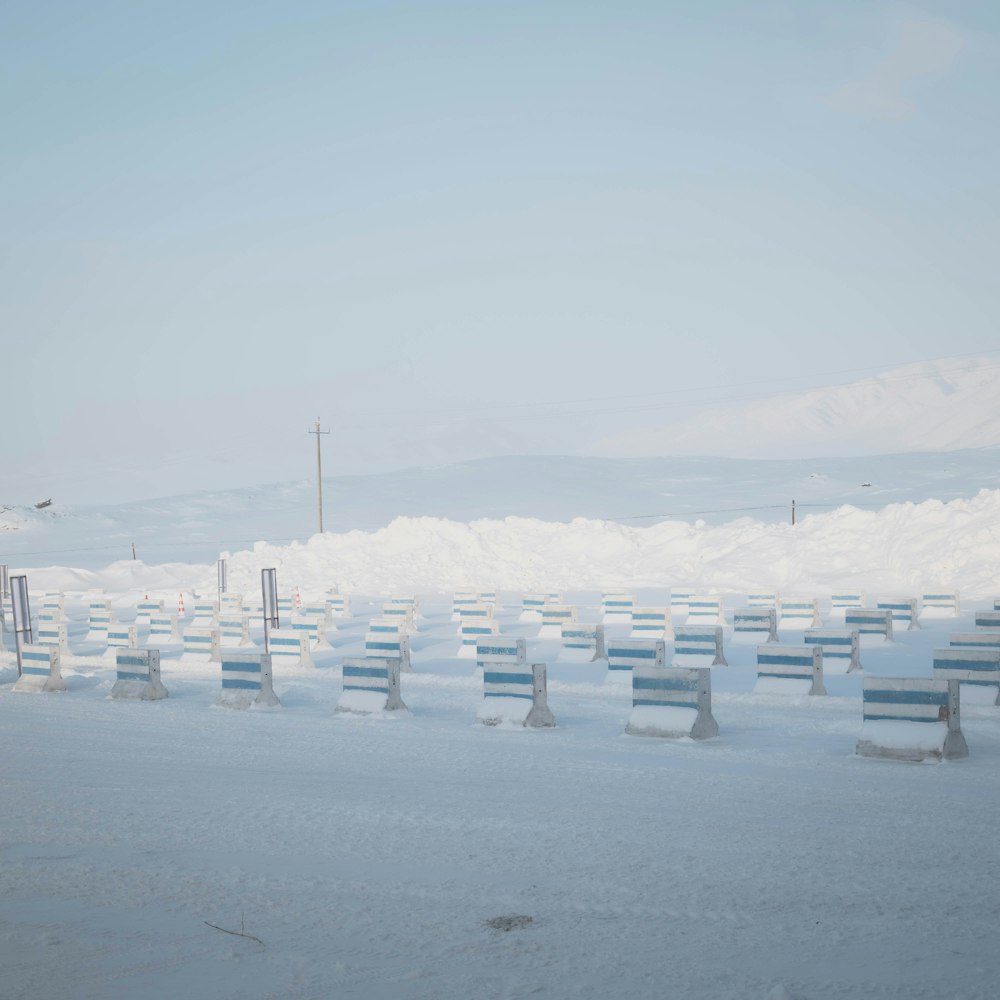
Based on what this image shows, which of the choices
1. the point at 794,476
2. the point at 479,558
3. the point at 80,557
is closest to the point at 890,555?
the point at 479,558

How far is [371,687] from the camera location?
1628cm

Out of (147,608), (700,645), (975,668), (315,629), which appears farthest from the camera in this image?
(147,608)

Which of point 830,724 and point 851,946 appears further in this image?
point 830,724

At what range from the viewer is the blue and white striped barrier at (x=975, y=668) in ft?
51.2

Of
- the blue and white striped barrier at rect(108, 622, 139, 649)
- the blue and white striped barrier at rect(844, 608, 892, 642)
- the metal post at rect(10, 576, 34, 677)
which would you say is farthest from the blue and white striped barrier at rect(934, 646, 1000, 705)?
the blue and white striped barrier at rect(108, 622, 139, 649)

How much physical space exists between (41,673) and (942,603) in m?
22.4

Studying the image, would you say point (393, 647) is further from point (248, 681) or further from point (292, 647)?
point (248, 681)

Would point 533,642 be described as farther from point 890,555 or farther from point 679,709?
point 890,555

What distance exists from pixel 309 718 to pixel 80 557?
7041 cm

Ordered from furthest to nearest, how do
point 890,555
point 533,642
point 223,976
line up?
1. point 890,555
2. point 533,642
3. point 223,976

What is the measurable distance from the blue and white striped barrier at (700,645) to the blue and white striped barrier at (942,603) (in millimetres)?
11567

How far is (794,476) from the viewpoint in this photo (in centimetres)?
15200

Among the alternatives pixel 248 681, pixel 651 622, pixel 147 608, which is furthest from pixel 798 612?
pixel 147 608

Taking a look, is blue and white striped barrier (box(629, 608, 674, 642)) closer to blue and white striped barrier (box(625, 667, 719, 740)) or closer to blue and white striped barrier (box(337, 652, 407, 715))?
blue and white striped barrier (box(337, 652, 407, 715))
